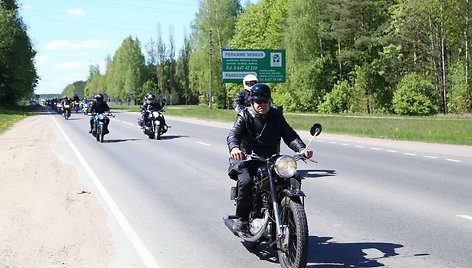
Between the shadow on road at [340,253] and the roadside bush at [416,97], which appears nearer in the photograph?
the shadow on road at [340,253]

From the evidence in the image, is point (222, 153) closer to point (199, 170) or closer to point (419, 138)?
point (199, 170)

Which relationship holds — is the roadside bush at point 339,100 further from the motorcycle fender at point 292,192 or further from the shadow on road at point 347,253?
the motorcycle fender at point 292,192

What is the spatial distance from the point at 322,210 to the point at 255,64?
3554 centimetres

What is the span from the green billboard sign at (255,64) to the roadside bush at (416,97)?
1005 cm

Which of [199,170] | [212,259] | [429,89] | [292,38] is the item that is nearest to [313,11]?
[292,38]

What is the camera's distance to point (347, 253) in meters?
5.20

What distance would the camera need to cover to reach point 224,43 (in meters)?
76.4

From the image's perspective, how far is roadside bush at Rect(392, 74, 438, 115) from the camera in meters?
41.9

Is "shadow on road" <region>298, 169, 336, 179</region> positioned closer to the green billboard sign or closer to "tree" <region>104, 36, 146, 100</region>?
the green billboard sign

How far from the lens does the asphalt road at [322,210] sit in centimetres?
516

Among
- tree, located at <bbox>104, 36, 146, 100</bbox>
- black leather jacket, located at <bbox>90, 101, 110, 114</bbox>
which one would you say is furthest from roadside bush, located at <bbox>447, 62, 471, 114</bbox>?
tree, located at <bbox>104, 36, 146, 100</bbox>

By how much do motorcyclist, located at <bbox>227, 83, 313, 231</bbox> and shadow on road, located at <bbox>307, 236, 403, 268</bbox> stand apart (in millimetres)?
811

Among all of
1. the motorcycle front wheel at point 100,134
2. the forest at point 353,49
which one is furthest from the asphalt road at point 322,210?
the forest at point 353,49

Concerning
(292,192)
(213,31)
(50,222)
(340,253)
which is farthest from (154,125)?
(213,31)
